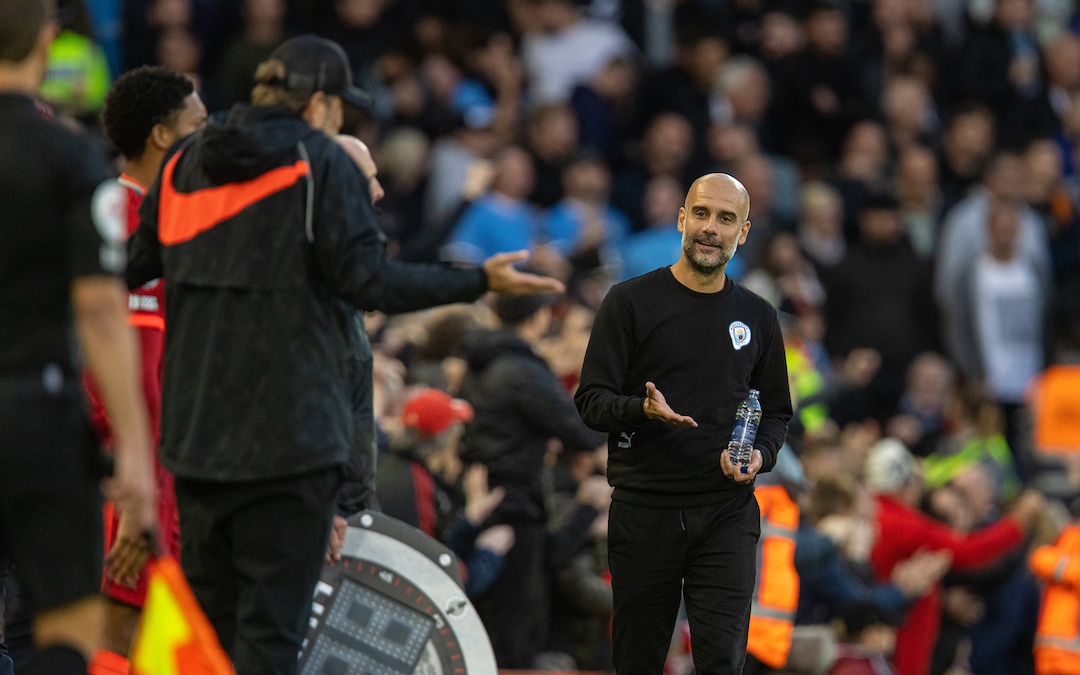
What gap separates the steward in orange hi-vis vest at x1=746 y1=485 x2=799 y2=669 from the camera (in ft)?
21.0

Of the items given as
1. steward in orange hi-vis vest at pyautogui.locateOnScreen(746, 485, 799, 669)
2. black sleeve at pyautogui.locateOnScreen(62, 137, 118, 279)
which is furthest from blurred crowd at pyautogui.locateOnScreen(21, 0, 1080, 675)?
black sleeve at pyautogui.locateOnScreen(62, 137, 118, 279)

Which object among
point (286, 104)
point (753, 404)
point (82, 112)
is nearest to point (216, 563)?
point (286, 104)

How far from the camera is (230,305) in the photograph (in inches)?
159

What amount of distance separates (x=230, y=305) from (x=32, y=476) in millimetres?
882

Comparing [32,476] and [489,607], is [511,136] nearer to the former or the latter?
[489,607]

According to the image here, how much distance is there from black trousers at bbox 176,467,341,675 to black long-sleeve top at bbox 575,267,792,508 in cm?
110

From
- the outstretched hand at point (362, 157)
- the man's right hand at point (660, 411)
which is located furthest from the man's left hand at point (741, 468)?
the outstretched hand at point (362, 157)

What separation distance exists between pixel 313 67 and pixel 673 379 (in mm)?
1534

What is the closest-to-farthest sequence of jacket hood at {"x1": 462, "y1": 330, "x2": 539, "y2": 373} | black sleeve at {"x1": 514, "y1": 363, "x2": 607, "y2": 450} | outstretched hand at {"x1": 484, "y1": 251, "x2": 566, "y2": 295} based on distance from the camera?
outstretched hand at {"x1": 484, "y1": 251, "x2": 566, "y2": 295} < black sleeve at {"x1": 514, "y1": 363, "x2": 607, "y2": 450} < jacket hood at {"x1": 462, "y1": 330, "x2": 539, "y2": 373}

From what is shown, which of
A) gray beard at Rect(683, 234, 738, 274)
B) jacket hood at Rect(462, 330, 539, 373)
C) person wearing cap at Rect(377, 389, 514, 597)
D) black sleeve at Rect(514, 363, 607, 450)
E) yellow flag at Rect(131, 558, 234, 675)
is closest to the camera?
yellow flag at Rect(131, 558, 234, 675)

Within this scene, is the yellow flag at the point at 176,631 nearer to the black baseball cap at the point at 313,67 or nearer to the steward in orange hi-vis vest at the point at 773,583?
the black baseball cap at the point at 313,67

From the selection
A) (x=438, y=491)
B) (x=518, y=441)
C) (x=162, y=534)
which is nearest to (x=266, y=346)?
(x=162, y=534)

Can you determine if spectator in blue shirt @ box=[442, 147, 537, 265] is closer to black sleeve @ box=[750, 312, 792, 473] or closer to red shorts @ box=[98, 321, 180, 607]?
black sleeve @ box=[750, 312, 792, 473]

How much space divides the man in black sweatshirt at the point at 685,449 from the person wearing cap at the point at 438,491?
1883 millimetres
